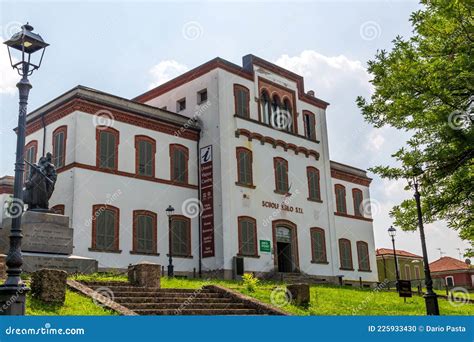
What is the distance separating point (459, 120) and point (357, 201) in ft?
84.2

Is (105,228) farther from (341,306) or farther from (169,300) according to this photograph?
(341,306)

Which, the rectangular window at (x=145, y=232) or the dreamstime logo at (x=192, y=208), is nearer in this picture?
the rectangular window at (x=145, y=232)

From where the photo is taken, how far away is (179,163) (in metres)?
28.0

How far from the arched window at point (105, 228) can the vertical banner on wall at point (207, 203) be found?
496 centimetres

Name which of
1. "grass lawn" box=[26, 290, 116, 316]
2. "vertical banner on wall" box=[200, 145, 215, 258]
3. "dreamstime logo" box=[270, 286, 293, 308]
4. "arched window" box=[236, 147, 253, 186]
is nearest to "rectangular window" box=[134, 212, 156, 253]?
"vertical banner on wall" box=[200, 145, 215, 258]

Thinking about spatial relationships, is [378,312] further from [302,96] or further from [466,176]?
[302,96]

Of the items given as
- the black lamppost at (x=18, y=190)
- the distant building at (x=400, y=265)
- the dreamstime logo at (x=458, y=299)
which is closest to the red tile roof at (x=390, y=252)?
the distant building at (x=400, y=265)

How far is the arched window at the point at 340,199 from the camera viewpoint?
121ft

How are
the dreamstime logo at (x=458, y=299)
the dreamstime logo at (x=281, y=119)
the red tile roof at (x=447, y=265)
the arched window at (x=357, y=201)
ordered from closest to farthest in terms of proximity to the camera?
1. the dreamstime logo at (x=458, y=299)
2. the dreamstime logo at (x=281, y=119)
3. the arched window at (x=357, y=201)
4. the red tile roof at (x=447, y=265)

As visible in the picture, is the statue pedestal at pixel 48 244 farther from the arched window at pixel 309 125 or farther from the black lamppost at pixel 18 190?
the arched window at pixel 309 125

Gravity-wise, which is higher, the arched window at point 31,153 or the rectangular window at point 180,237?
the arched window at point 31,153

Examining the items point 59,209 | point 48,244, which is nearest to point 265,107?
point 59,209
